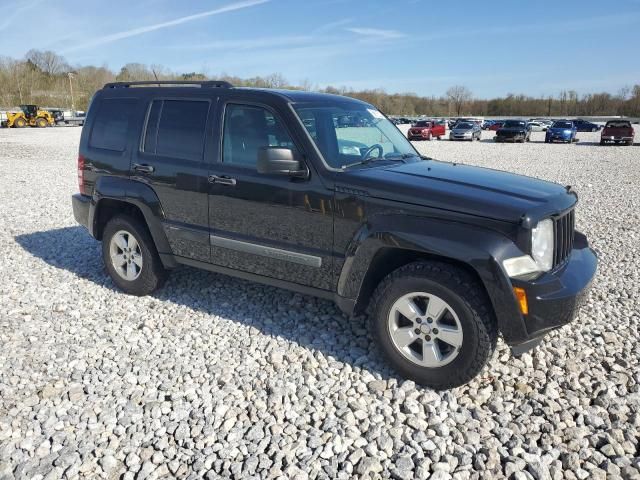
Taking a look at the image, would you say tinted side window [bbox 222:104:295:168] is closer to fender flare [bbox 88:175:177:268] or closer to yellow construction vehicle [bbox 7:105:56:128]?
fender flare [bbox 88:175:177:268]

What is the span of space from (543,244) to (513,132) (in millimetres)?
33168

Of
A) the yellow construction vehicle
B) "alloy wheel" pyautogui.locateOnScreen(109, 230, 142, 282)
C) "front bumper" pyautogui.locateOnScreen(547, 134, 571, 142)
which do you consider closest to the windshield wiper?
"alloy wheel" pyautogui.locateOnScreen(109, 230, 142, 282)

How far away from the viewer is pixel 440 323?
3.47 meters

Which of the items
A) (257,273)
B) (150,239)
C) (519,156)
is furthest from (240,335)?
(519,156)

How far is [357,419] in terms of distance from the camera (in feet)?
10.6

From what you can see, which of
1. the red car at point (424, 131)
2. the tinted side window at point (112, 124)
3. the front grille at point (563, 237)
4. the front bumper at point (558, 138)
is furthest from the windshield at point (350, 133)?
the front bumper at point (558, 138)

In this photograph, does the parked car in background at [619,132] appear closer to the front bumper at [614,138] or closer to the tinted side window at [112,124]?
the front bumper at [614,138]

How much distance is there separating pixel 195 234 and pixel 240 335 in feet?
3.32

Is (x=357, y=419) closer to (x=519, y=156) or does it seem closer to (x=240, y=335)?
(x=240, y=335)

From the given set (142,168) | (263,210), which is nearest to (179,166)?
(142,168)

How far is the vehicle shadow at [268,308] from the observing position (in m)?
4.13

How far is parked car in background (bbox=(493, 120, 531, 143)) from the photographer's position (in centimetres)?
3366

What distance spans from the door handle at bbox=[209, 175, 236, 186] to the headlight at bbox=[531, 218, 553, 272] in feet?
7.76

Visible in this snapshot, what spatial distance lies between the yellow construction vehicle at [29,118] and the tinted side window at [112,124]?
44318 millimetres
